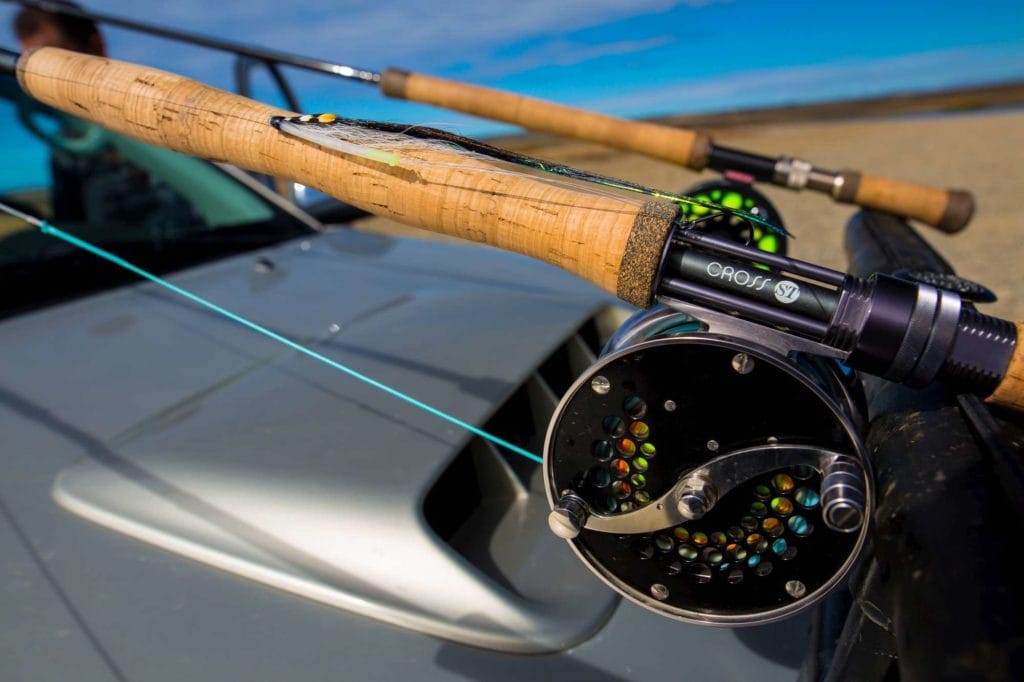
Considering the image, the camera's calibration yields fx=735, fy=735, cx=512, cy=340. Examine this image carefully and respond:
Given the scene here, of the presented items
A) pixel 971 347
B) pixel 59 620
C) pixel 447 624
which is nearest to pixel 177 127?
pixel 59 620

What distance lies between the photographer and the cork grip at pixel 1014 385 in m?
0.76

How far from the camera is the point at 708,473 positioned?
0.84 metres

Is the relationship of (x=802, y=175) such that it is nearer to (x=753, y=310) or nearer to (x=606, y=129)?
(x=606, y=129)

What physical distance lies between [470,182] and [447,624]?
676 millimetres

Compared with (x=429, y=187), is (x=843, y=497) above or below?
below

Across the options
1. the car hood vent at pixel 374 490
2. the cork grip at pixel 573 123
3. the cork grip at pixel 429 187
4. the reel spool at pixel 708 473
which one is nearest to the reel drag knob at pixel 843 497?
the reel spool at pixel 708 473

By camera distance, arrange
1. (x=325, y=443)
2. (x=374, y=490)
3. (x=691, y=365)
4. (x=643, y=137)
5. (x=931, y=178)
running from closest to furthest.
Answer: (x=691, y=365) → (x=374, y=490) → (x=325, y=443) → (x=643, y=137) → (x=931, y=178)

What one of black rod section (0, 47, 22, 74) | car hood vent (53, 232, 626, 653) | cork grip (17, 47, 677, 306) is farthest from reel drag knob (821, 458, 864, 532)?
black rod section (0, 47, 22, 74)

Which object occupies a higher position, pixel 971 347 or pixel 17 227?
pixel 971 347

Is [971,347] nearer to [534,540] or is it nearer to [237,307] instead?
[534,540]

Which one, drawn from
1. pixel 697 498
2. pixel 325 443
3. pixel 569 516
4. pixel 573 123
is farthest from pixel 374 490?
pixel 573 123

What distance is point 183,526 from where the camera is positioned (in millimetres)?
1259

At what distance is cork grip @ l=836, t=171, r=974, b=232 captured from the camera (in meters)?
2.28

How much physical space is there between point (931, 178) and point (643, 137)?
11.2m
